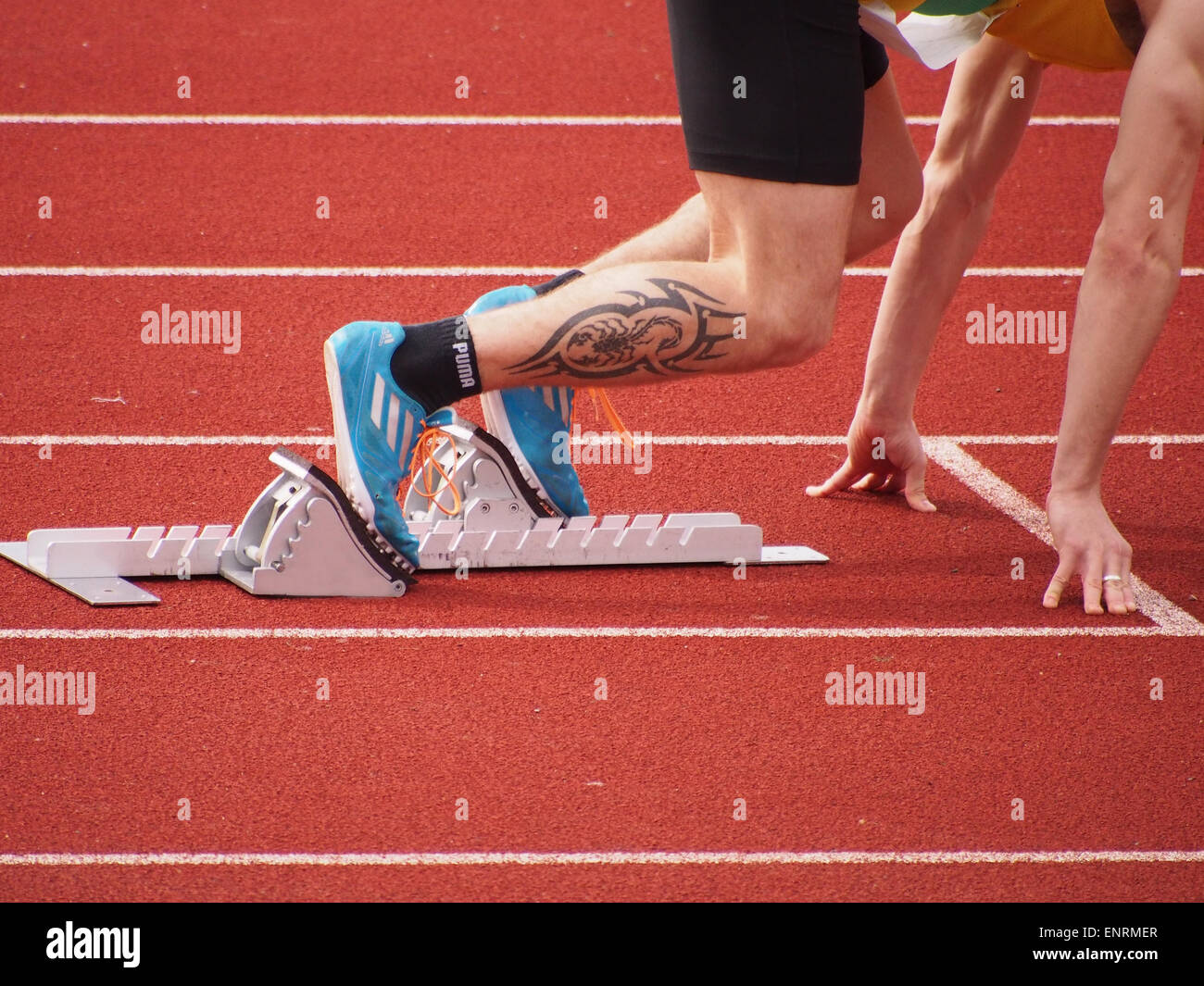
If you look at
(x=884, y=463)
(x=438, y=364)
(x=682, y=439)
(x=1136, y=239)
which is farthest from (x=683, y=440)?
(x=1136, y=239)

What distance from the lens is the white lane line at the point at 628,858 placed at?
2459 mm

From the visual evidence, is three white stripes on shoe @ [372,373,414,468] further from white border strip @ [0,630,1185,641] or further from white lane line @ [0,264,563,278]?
white lane line @ [0,264,563,278]

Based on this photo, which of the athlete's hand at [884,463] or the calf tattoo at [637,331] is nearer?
the calf tattoo at [637,331]

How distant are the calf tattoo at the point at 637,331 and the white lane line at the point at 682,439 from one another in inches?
43.2

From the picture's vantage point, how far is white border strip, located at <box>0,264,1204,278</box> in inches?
210

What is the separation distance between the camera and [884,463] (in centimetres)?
384

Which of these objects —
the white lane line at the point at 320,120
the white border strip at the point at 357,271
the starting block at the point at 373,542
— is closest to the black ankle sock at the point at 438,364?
the starting block at the point at 373,542

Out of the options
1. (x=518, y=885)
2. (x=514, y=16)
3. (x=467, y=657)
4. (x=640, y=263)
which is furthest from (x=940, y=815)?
(x=514, y=16)

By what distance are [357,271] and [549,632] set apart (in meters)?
2.58

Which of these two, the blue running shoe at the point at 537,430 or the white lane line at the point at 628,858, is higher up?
the blue running shoe at the point at 537,430

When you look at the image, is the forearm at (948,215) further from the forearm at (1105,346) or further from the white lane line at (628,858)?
the white lane line at (628,858)

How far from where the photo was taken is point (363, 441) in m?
3.14

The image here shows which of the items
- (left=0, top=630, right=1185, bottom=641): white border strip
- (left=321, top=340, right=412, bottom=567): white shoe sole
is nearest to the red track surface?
(left=0, top=630, right=1185, bottom=641): white border strip

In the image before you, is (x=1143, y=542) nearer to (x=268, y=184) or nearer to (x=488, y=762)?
(x=488, y=762)
